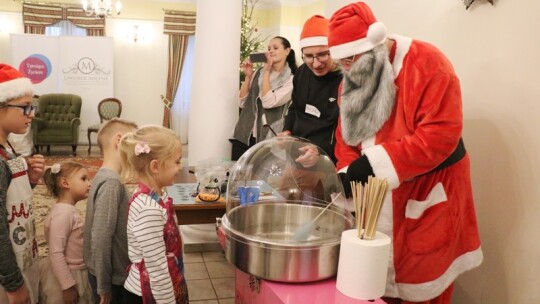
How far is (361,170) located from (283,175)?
54cm

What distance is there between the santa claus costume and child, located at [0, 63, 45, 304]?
3.75 feet

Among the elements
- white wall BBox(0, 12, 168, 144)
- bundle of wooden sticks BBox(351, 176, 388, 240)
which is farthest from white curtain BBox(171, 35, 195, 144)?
bundle of wooden sticks BBox(351, 176, 388, 240)

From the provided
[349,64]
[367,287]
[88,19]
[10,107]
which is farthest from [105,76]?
[367,287]

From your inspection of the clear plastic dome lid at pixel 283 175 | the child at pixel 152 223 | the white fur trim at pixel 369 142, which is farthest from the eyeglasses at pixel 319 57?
the child at pixel 152 223

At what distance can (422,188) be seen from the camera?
1.41 metres

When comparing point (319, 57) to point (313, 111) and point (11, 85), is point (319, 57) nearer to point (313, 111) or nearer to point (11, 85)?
point (313, 111)

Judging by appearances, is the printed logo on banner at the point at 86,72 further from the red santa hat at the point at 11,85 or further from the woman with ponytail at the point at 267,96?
the red santa hat at the point at 11,85

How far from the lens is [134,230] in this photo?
4.55 ft

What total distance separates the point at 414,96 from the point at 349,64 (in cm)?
26

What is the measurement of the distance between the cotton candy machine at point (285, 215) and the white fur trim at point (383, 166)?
6.9 inches

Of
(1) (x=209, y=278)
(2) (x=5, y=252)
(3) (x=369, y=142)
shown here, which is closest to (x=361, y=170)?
(3) (x=369, y=142)

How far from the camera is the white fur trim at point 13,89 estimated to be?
5.01 ft

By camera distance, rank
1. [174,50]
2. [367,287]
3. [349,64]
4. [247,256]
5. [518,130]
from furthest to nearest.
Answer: [174,50] → [518,130] → [349,64] → [247,256] → [367,287]

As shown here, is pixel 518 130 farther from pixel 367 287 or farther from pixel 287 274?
pixel 287 274
